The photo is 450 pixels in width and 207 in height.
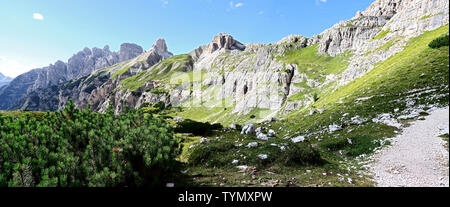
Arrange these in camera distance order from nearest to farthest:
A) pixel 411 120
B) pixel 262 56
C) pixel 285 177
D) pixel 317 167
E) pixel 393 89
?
pixel 285 177 < pixel 317 167 < pixel 411 120 < pixel 393 89 < pixel 262 56

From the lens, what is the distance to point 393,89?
26.1 m

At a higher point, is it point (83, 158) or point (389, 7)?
point (389, 7)

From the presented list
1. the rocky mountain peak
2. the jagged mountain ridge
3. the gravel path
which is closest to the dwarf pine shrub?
the gravel path

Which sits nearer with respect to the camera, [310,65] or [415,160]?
[415,160]

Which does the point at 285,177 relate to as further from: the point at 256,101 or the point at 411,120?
the point at 256,101

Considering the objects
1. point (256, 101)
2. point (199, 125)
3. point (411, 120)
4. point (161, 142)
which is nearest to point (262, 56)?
point (256, 101)

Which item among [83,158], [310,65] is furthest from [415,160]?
[310,65]

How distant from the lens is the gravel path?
772 cm

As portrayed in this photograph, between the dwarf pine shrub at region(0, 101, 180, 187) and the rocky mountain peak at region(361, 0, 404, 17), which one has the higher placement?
→ the rocky mountain peak at region(361, 0, 404, 17)

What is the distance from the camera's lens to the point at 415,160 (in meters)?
10.4

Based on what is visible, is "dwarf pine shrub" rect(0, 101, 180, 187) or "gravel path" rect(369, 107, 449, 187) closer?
"dwarf pine shrub" rect(0, 101, 180, 187)

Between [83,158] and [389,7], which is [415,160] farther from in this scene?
[389,7]

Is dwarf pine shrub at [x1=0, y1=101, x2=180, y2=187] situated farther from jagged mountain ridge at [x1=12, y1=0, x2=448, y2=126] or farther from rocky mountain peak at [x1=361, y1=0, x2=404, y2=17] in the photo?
rocky mountain peak at [x1=361, y1=0, x2=404, y2=17]
